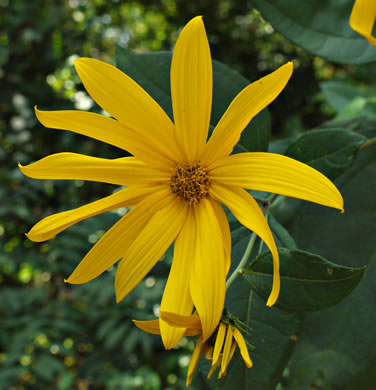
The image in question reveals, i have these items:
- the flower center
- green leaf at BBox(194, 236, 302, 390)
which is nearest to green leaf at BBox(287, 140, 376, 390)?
green leaf at BBox(194, 236, 302, 390)

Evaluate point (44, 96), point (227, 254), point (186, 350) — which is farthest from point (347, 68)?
point (227, 254)

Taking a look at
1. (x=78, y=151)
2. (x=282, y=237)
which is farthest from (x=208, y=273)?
(x=78, y=151)

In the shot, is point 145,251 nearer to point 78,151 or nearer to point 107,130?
point 107,130

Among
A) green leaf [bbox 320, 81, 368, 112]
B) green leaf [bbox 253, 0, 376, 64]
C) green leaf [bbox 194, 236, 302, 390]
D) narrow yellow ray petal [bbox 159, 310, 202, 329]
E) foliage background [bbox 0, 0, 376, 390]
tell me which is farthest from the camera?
foliage background [bbox 0, 0, 376, 390]

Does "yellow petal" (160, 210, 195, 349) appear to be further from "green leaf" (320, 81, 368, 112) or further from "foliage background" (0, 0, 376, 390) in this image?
"green leaf" (320, 81, 368, 112)

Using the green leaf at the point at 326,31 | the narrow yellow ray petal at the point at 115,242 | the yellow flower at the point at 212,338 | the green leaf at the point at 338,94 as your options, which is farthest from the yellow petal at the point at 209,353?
the green leaf at the point at 338,94
